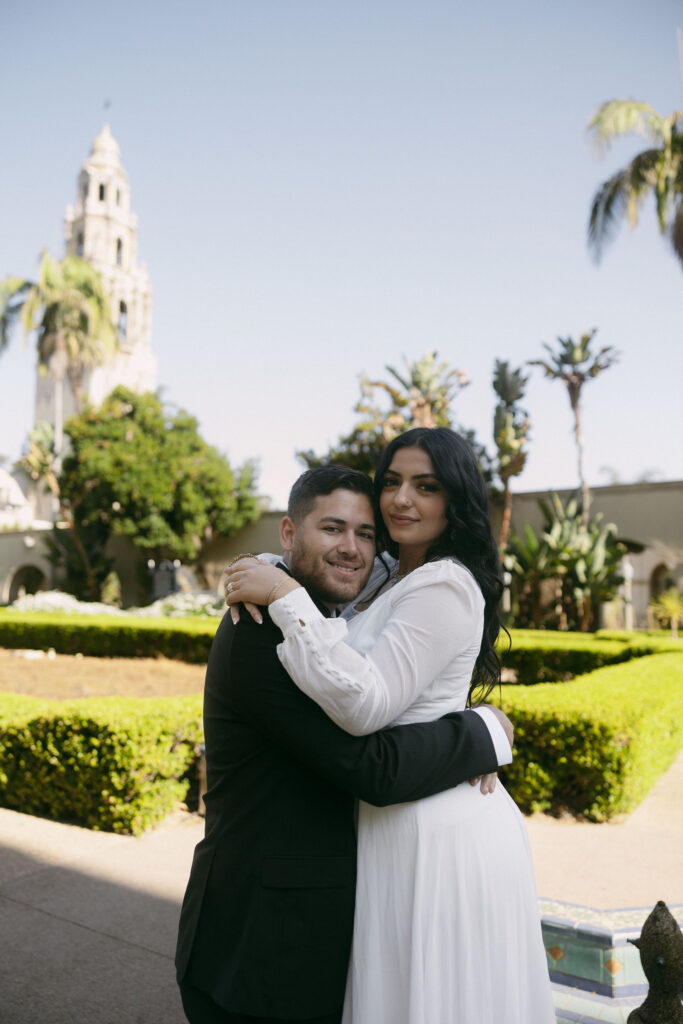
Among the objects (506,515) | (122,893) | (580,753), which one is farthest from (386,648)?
(506,515)

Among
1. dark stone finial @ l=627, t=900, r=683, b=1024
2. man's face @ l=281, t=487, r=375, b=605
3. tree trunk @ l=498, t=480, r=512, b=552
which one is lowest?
dark stone finial @ l=627, t=900, r=683, b=1024

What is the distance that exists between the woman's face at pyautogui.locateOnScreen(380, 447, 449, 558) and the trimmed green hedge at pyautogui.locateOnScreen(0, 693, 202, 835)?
148 inches

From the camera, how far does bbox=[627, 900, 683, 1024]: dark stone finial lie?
207 cm

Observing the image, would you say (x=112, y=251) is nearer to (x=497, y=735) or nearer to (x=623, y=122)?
(x=623, y=122)

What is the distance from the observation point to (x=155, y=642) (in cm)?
1505

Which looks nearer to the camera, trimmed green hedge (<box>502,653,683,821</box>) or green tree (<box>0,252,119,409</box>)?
trimmed green hedge (<box>502,653,683,821</box>)

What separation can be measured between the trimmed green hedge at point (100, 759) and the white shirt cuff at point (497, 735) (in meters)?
3.80

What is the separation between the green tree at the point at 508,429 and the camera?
63.1ft

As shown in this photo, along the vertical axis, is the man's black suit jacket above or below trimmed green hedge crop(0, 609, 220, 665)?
above

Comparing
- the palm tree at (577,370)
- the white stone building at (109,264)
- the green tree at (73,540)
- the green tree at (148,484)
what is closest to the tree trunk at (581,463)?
the palm tree at (577,370)

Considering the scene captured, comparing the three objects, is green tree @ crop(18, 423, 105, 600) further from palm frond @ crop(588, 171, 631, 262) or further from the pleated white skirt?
the pleated white skirt

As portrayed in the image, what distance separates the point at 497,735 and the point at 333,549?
1.91 ft

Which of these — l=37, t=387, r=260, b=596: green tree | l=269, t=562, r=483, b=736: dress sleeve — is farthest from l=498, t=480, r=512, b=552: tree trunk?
l=269, t=562, r=483, b=736: dress sleeve

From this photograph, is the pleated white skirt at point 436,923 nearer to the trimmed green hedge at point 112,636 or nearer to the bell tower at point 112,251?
the trimmed green hedge at point 112,636
